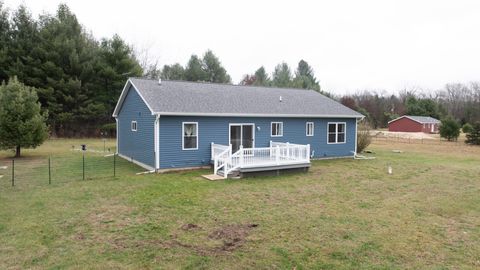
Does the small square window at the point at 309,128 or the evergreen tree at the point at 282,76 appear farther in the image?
the evergreen tree at the point at 282,76

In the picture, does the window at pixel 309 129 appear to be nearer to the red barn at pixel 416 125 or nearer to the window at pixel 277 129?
the window at pixel 277 129

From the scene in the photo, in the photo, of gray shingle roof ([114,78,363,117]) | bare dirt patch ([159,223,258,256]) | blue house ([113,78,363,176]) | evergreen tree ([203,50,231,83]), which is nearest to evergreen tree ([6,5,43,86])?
blue house ([113,78,363,176])

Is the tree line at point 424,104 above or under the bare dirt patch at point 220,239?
above

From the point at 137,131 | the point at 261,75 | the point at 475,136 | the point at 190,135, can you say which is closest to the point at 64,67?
the point at 137,131

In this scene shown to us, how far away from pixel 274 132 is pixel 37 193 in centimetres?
1011

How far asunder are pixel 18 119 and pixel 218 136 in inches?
379

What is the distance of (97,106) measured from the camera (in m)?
28.7

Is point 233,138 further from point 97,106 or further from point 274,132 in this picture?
point 97,106

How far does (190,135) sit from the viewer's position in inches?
522

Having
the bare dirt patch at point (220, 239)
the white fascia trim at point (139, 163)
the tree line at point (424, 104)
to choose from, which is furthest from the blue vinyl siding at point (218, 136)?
the tree line at point (424, 104)

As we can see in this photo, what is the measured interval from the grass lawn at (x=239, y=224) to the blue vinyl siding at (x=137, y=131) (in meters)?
2.64

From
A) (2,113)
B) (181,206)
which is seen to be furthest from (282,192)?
(2,113)

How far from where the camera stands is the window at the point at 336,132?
17438mm

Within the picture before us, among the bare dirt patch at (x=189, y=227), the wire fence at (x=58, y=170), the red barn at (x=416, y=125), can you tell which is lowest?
the bare dirt patch at (x=189, y=227)
